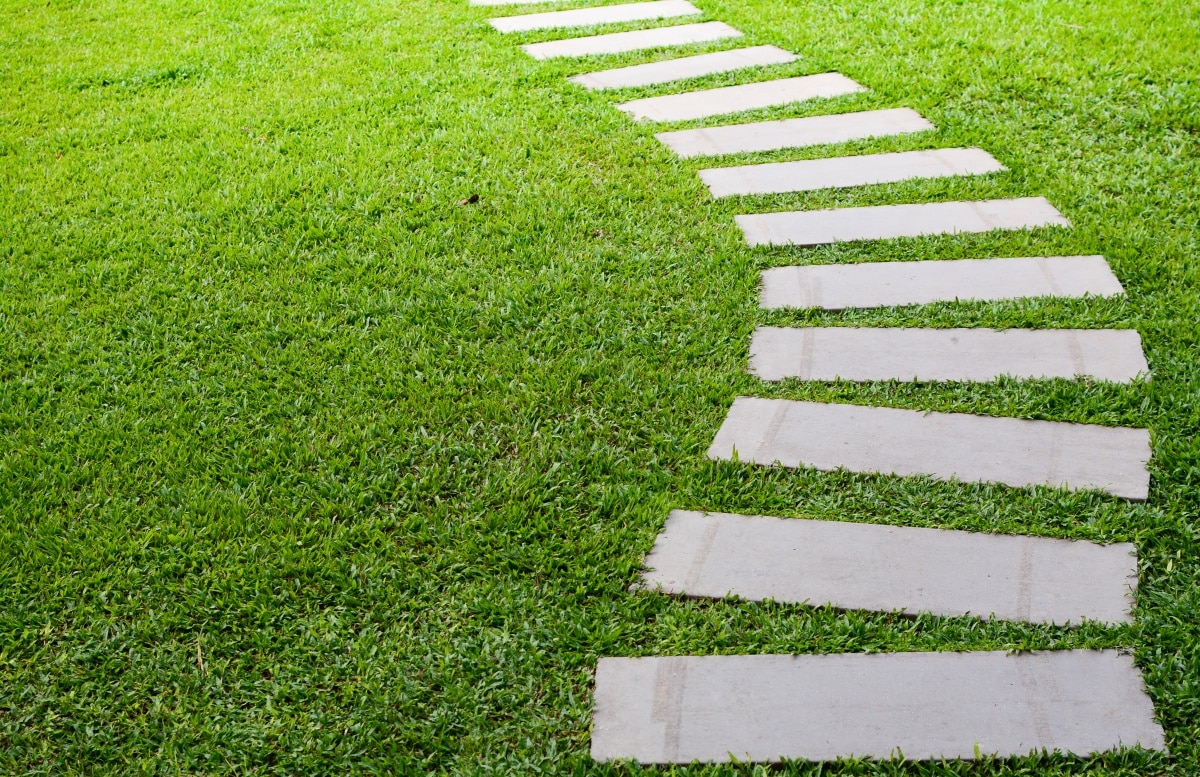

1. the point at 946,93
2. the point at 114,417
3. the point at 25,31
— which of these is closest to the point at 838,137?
the point at 946,93

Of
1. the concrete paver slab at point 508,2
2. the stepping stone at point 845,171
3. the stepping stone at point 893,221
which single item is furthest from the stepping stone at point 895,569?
the concrete paver slab at point 508,2

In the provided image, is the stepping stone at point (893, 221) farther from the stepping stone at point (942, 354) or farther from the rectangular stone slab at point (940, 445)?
the rectangular stone slab at point (940, 445)

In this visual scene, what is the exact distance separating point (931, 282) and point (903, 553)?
4.31 ft

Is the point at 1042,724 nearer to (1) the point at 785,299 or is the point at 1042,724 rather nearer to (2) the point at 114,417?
(1) the point at 785,299

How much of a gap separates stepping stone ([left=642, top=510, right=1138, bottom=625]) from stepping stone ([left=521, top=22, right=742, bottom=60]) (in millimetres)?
3707

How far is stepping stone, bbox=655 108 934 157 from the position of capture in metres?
4.32

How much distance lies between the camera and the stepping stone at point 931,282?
3256 mm

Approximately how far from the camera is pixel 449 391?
2.92 m

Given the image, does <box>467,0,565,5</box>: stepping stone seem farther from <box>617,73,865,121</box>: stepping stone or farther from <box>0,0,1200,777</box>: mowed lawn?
<box>617,73,865,121</box>: stepping stone

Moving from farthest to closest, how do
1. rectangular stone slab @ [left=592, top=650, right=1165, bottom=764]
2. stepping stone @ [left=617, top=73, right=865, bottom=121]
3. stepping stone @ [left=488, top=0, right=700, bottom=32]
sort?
stepping stone @ [left=488, top=0, right=700, bottom=32], stepping stone @ [left=617, top=73, right=865, bottom=121], rectangular stone slab @ [left=592, top=650, right=1165, bottom=764]

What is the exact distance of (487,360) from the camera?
10.0ft

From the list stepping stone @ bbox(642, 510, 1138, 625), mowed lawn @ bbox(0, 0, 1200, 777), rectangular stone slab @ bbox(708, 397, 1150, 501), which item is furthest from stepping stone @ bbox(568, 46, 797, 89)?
stepping stone @ bbox(642, 510, 1138, 625)

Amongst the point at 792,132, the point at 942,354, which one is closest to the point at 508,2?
the point at 792,132

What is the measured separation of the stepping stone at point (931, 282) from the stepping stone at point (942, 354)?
19 centimetres
